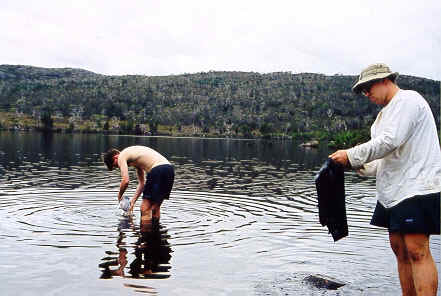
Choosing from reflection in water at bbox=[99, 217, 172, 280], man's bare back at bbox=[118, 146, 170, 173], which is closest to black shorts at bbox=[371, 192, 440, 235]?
reflection in water at bbox=[99, 217, 172, 280]

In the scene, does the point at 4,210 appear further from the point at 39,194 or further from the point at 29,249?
the point at 29,249

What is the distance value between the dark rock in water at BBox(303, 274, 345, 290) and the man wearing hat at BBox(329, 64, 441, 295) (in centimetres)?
193

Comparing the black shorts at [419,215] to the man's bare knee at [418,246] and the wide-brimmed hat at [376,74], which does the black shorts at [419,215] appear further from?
the wide-brimmed hat at [376,74]

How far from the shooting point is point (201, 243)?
10.9 metres

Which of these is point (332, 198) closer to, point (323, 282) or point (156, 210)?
point (323, 282)

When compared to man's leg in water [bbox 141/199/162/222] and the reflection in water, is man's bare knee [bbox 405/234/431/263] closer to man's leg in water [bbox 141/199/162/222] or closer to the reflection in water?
the reflection in water

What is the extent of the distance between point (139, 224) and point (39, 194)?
7228 millimetres

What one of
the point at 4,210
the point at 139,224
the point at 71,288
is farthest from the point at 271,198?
the point at 71,288

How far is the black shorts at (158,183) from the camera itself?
12383 mm

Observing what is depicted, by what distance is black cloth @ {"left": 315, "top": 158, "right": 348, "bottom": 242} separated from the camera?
256 inches

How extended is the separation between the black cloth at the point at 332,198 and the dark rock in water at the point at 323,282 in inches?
50.9

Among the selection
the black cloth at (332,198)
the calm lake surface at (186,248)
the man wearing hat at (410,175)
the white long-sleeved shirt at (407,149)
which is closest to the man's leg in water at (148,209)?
the calm lake surface at (186,248)

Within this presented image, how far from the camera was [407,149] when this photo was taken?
18.6ft

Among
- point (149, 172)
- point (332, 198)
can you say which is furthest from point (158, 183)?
point (332, 198)
